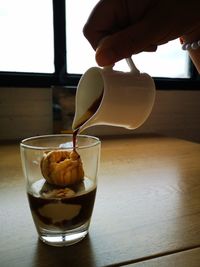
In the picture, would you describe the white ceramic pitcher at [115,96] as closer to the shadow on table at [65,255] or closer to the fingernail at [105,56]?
the fingernail at [105,56]

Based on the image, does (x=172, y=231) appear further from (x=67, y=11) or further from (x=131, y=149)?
(x=67, y=11)

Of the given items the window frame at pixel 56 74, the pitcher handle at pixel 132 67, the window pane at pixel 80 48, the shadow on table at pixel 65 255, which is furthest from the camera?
the window pane at pixel 80 48

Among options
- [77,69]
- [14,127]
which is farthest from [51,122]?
[77,69]

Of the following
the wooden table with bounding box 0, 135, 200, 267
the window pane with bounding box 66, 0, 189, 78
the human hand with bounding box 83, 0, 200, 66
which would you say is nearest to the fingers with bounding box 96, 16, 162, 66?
the human hand with bounding box 83, 0, 200, 66

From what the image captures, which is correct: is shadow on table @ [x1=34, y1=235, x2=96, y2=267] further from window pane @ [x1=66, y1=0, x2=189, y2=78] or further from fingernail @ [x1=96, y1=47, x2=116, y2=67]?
window pane @ [x1=66, y1=0, x2=189, y2=78]

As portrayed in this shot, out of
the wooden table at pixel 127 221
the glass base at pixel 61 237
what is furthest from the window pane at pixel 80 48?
the glass base at pixel 61 237

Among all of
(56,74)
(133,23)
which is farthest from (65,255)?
(56,74)

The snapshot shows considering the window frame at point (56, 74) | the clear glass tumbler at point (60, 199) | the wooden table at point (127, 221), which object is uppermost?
the window frame at point (56, 74)
